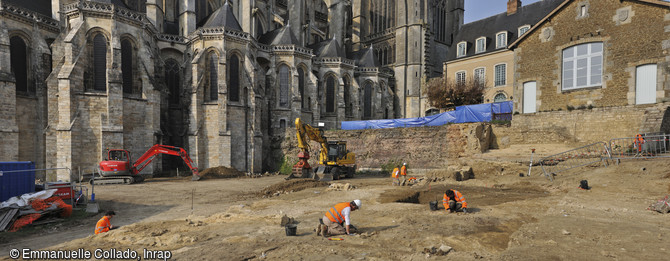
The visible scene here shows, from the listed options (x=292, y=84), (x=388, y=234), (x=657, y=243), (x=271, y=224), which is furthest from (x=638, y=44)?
(x=292, y=84)

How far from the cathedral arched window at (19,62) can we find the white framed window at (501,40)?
109 ft

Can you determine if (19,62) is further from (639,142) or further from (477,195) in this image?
(639,142)

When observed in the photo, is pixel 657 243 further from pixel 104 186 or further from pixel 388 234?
pixel 104 186

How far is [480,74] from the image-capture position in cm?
2734

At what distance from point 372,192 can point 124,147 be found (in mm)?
16944

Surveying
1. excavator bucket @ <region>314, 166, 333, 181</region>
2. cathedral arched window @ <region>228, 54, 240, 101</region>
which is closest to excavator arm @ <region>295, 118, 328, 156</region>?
excavator bucket @ <region>314, 166, 333, 181</region>

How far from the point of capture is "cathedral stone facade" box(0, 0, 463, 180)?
750 inches

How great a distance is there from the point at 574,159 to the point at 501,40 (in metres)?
16.2

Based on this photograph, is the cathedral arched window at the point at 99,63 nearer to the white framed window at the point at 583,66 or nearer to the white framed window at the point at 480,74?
the white framed window at the point at 583,66

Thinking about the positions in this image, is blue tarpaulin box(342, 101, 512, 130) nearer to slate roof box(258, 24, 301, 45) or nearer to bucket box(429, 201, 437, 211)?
slate roof box(258, 24, 301, 45)

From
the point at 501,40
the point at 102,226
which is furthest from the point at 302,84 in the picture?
the point at 102,226

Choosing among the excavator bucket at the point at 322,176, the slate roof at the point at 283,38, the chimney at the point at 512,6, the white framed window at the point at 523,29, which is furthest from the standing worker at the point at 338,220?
the chimney at the point at 512,6

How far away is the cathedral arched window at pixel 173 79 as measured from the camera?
2570 cm

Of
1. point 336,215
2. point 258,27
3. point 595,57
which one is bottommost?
point 336,215
